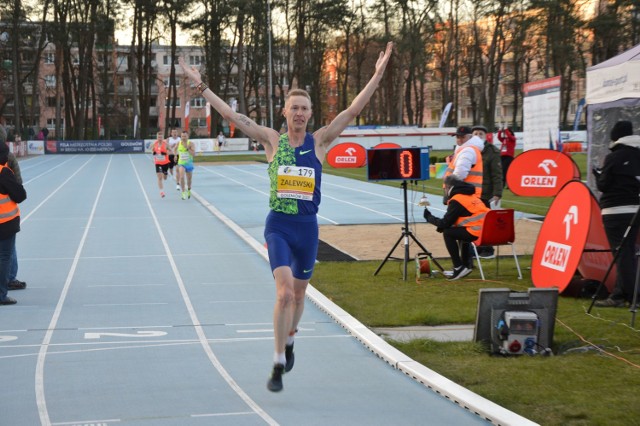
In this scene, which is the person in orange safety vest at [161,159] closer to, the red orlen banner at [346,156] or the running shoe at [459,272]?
the red orlen banner at [346,156]

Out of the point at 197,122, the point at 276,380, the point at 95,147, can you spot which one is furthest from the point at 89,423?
the point at 197,122

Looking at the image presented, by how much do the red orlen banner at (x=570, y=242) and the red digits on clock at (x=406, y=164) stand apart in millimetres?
1896

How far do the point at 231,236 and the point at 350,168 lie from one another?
92.4 feet

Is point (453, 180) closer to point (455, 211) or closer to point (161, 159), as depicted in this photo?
point (455, 211)

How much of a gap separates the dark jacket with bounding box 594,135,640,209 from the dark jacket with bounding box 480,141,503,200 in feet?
15.1

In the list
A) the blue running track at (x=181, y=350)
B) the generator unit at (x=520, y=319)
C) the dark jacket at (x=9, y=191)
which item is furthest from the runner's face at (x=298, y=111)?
the dark jacket at (x=9, y=191)

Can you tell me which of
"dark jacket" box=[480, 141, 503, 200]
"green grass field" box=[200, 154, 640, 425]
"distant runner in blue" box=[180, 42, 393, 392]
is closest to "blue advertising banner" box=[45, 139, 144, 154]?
"dark jacket" box=[480, 141, 503, 200]

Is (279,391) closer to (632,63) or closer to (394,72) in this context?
(632,63)

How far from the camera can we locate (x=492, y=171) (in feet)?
49.0

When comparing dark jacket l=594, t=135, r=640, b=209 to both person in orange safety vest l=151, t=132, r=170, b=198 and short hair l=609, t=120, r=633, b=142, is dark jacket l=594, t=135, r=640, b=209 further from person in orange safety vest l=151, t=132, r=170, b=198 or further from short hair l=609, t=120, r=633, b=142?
person in orange safety vest l=151, t=132, r=170, b=198

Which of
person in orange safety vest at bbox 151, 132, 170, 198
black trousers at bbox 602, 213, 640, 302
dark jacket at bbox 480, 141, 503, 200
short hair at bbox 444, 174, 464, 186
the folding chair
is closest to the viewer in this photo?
black trousers at bbox 602, 213, 640, 302

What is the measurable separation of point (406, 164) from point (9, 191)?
4822 mm

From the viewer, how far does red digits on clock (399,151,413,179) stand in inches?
479

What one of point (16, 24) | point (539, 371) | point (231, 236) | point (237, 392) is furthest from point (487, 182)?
point (16, 24)
